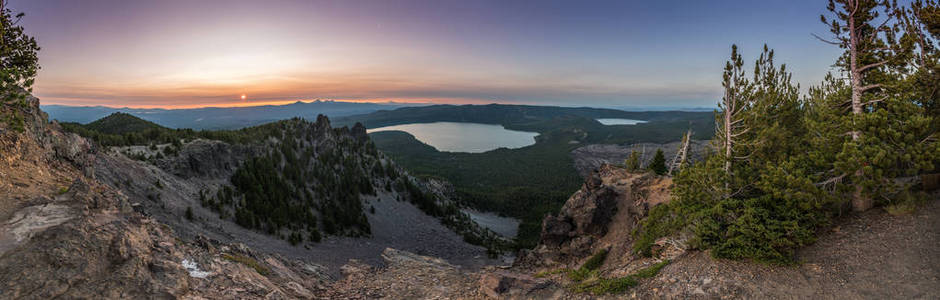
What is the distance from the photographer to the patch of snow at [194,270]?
34.2 feet

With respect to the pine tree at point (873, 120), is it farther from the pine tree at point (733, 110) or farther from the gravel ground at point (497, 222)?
the gravel ground at point (497, 222)

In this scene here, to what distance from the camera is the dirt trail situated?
7.66m

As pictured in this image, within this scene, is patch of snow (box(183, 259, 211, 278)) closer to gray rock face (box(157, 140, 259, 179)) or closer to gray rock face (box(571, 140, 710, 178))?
gray rock face (box(157, 140, 259, 179))

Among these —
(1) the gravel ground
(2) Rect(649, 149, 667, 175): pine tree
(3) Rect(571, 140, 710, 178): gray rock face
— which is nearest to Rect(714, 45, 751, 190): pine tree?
(2) Rect(649, 149, 667, 175): pine tree

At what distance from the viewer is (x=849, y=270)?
8250 millimetres

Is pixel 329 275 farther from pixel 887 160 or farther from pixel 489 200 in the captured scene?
pixel 489 200

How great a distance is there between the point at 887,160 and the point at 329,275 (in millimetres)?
23942

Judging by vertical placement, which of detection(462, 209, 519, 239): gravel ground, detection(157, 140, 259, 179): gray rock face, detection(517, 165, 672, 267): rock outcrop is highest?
detection(157, 140, 259, 179): gray rock face

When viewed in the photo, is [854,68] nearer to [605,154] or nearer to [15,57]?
[15,57]

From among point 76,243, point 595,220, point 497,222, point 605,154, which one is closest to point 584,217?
point 595,220

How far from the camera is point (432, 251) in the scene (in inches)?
1391

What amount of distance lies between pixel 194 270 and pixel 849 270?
18.7m

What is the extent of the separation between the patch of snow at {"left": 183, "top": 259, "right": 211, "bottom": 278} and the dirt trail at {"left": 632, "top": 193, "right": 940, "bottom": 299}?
13696mm

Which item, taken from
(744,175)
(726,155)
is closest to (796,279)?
(744,175)
